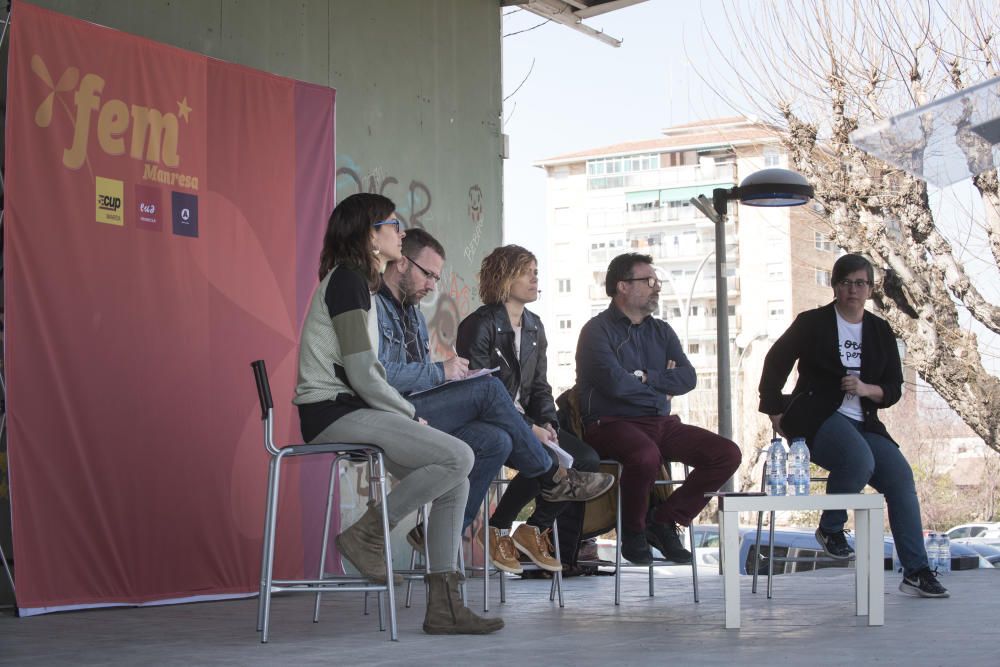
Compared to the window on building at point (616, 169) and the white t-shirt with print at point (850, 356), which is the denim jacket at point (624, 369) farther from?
the window on building at point (616, 169)

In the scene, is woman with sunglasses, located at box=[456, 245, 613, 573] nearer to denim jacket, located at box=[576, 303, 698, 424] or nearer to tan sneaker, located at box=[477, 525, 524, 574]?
tan sneaker, located at box=[477, 525, 524, 574]

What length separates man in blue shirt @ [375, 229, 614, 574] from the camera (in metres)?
4.64

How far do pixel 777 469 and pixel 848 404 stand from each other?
1.01 metres

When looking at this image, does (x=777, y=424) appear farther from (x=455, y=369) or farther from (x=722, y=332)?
(x=722, y=332)

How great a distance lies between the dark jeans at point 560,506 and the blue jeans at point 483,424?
0.94 feet

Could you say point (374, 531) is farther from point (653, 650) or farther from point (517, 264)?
point (517, 264)

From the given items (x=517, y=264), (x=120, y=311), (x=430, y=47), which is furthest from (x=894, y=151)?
(x=430, y=47)

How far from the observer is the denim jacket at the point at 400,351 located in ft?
15.0

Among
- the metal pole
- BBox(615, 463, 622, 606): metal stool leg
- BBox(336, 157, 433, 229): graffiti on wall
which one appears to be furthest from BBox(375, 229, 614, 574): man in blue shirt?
the metal pole

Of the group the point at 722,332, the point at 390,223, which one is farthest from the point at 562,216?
the point at 390,223

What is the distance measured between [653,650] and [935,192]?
1087cm

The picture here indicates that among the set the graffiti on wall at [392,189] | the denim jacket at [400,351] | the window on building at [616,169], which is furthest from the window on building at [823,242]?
the window on building at [616,169]

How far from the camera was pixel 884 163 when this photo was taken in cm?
1275

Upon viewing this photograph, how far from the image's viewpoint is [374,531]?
13.5 feet
